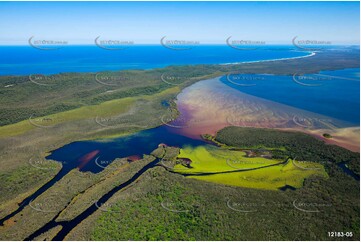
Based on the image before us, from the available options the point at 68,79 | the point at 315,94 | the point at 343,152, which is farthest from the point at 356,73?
the point at 68,79

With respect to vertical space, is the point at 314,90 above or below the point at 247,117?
above

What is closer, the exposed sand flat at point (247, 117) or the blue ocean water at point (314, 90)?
the exposed sand flat at point (247, 117)

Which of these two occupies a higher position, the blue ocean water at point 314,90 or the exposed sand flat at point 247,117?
the blue ocean water at point 314,90

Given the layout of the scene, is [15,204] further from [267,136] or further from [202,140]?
[267,136]

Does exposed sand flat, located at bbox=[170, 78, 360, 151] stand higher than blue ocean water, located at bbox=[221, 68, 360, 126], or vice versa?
blue ocean water, located at bbox=[221, 68, 360, 126]
